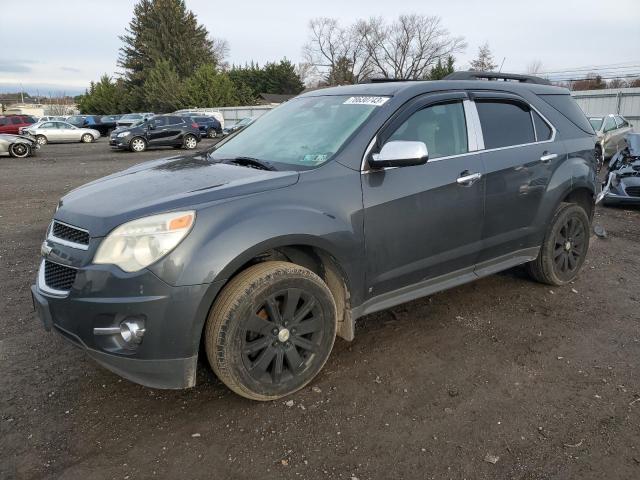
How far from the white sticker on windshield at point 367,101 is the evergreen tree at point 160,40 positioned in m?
64.5

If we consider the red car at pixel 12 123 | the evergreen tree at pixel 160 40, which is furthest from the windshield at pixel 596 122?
the evergreen tree at pixel 160 40

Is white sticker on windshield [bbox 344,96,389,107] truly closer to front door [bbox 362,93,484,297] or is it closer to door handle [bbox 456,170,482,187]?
front door [bbox 362,93,484,297]

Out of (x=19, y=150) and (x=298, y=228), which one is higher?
(x=19, y=150)

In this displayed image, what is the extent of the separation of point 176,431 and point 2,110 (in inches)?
3813

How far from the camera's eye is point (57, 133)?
30172mm

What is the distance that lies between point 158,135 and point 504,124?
72.4 feet

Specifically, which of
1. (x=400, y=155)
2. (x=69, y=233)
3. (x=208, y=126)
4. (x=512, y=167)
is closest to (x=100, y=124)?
(x=208, y=126)

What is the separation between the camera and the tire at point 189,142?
24275mm

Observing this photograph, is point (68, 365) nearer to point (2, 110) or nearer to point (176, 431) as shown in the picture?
point (176, 431)

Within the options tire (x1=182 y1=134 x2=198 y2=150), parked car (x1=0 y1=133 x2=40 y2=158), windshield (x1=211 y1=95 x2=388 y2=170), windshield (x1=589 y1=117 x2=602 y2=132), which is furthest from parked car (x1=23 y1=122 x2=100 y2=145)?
windshield (x1=211 y1=95 x2=388 y2=170)

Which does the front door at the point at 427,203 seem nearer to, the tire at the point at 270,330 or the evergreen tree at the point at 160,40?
the tire at the point at 270,330

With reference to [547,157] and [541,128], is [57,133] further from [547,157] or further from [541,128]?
[547,157]

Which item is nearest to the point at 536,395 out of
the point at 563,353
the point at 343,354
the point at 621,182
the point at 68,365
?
the point at 563,353

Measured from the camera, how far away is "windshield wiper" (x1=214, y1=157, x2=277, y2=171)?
3.23 metres
